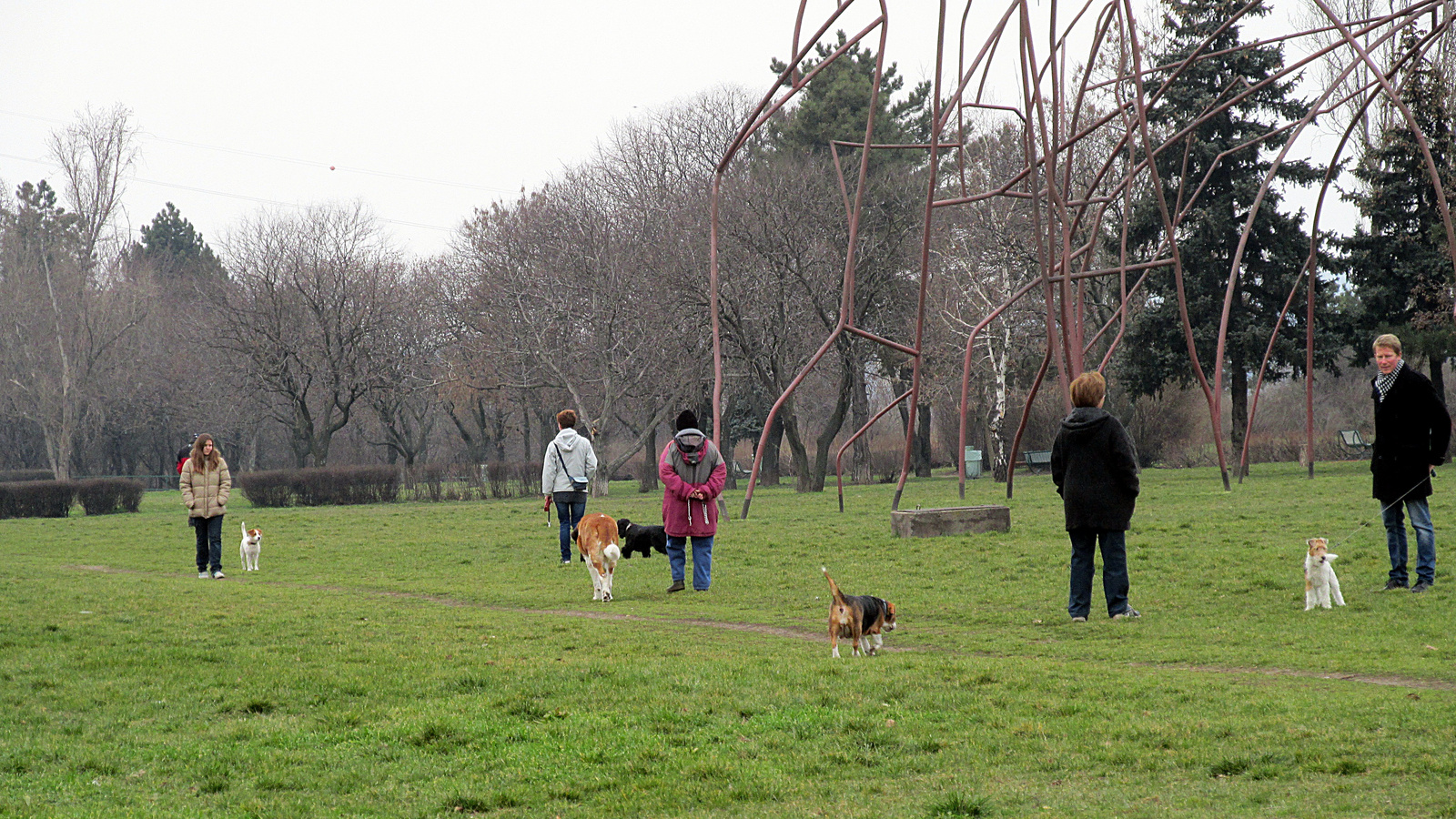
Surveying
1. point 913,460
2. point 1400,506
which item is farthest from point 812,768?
point 913,460

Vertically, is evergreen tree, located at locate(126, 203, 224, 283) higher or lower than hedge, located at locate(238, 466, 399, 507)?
higher

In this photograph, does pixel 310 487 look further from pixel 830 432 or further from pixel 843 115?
pixel 843 115

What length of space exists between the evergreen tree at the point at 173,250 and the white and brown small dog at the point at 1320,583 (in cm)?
7546

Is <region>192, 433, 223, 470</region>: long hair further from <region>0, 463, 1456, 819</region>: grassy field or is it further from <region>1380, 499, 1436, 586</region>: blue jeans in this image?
<region>1380, 499, 1436, 586</region>: blue jeans

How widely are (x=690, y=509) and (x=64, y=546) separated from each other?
16.8 m

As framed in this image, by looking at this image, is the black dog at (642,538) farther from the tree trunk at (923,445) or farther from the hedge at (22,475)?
the hedge at (22,475)

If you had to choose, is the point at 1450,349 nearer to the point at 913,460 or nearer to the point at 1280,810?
the point at 913,460

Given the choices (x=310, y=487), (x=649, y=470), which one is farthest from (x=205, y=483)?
(x=649, y=470)

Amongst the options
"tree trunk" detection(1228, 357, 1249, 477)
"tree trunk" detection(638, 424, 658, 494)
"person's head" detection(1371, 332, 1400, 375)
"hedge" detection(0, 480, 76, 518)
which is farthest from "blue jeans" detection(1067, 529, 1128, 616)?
"tree trunk" detection(638, 424, 658, 494)

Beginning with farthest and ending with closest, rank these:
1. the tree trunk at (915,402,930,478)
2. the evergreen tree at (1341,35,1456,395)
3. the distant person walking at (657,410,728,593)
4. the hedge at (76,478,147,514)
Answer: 1. the tree trunk at (915,402,930,478)
2. the hedge at (76,478,147,514)
3. the evergreen tree at (1341,35,1456,395)
4. the distant person walking at (657,410,728,593)

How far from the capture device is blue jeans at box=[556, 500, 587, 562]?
16.2 m

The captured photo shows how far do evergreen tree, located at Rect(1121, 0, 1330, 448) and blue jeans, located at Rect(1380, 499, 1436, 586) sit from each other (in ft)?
83.0

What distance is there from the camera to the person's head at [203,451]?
15.3 meters

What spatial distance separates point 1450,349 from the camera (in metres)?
32.1
